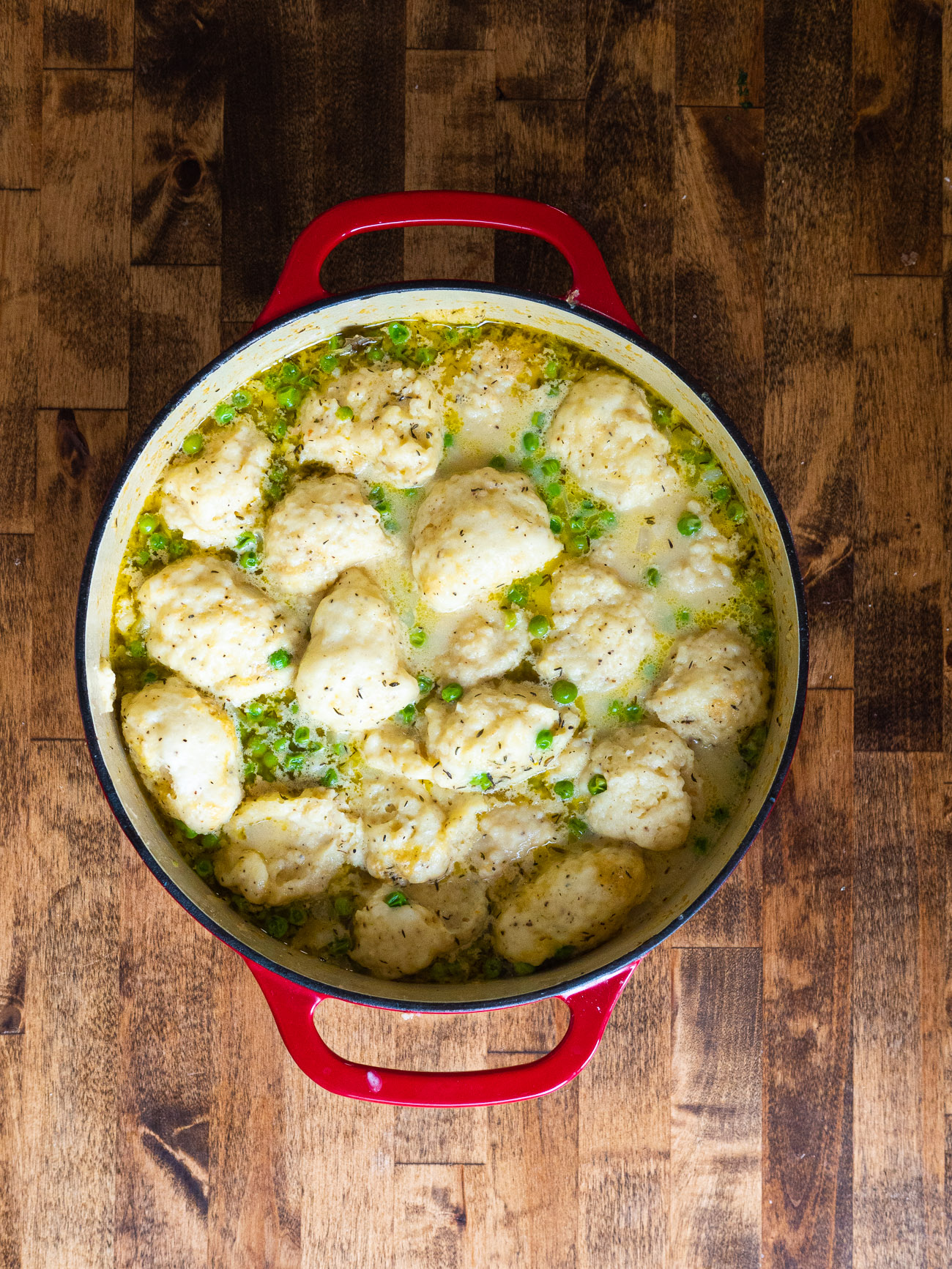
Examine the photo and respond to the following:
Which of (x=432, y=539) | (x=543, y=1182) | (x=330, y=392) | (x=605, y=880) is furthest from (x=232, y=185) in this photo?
(x=543, y=1182)

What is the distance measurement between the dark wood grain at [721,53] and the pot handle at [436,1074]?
1.81 m

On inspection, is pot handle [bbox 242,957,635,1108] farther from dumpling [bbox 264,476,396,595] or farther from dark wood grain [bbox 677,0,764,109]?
dark wood grain [bbox 677,0,764,109]

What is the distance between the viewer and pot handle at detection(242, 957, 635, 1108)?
171cm

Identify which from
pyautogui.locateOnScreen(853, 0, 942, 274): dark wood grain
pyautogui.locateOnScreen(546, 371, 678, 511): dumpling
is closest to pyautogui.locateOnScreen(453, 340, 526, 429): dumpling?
pyautogui.locateOnScreen(546, 371, 678, 511): dumpling

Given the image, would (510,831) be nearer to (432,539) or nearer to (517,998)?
(517,998)

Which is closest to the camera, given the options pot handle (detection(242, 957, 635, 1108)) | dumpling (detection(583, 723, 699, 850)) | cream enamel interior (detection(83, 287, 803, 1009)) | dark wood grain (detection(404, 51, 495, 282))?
pot handle (detection(242, 957, 635, 1108))

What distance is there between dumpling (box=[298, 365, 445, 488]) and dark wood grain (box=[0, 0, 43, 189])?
0.84 meters

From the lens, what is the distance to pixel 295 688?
200 cm

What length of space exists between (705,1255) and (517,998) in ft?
3.30

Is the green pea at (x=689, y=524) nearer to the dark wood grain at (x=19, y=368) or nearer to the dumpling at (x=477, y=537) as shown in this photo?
the dumpling at (x=477, y=537)

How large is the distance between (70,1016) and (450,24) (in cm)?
228

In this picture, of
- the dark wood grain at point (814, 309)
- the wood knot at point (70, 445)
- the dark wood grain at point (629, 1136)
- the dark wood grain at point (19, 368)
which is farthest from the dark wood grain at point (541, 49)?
the dark wood grain at point (629, 1136)

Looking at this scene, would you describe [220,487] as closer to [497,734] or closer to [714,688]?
[497,734]

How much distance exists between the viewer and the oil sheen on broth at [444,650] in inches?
76.0
